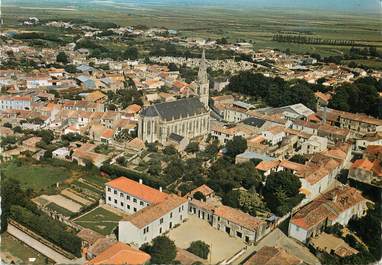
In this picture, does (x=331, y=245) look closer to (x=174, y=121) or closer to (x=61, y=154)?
(x=174, y=121)

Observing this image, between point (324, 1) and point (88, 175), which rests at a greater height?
point (324, 1)

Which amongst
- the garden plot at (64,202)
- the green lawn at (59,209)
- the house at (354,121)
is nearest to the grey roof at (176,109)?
the garden plot at (64,202)

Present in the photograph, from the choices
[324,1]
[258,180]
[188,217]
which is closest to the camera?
[188,217]

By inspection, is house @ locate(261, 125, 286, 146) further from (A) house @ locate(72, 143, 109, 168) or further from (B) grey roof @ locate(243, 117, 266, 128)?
(A) house @ locate(72, 143, 109, 168)

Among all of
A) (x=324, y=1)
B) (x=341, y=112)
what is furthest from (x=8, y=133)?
(x=324, y=1)

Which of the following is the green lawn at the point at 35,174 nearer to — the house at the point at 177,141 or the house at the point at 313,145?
the house at the point at 177,141

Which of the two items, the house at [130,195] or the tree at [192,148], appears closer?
the house at [130,195]

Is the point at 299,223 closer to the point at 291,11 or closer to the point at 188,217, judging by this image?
the point at 188,217

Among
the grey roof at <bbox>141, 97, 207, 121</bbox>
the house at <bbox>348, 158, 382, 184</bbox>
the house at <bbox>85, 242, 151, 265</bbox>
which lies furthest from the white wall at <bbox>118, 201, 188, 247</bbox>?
the grey roof at <bbox>141, 97, 207, 121</bbox>
